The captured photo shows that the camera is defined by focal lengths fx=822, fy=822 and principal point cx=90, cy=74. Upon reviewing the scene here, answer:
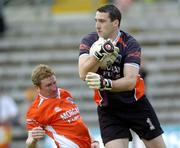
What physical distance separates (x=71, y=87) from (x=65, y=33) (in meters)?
1.53

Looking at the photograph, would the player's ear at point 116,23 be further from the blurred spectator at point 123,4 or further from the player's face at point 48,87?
the blurred spectator at point 123,4

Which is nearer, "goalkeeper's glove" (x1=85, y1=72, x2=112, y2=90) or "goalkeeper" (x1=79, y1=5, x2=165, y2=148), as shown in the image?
"goalkeeper's glove" (x1=85, y1=72, x2=112, y2=90)

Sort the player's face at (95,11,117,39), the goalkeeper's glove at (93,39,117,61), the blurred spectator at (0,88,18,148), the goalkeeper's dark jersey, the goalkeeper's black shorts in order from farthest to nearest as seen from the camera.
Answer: the blurred spectator at (0,88,18,148) < the goalkeeper's black shorts < the goalkeeper's dark jersey < the player's face at (95,11,117,39) < the goalkeeper's glove at (93,39,117,61)

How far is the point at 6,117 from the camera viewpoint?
1585 centimetres

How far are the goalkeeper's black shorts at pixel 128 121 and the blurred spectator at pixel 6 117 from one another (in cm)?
705

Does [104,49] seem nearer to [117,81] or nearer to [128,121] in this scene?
[117,81]

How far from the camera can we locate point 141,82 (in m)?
8.85

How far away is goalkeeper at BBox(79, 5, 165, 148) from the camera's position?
8.15 metres

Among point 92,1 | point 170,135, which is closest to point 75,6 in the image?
point 92,1

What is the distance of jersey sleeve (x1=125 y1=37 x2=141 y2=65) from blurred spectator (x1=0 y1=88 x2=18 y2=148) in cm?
752

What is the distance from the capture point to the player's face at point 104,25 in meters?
8.41

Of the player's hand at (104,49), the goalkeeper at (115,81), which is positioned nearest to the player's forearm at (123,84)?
the goalkeeper at (115,81)

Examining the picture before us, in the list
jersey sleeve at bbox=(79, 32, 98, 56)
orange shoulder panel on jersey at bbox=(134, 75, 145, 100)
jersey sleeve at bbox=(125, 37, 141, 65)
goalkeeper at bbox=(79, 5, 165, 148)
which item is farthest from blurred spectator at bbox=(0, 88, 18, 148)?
jersey sleeve at bbox=(125, 37, 141, 65)

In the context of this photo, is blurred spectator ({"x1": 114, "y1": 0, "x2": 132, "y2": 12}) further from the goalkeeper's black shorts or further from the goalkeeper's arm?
the goalkeeper's arm
